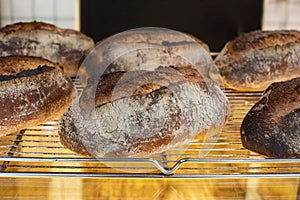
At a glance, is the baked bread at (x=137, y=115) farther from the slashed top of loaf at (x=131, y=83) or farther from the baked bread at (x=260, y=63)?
the baked bread at (x=260, y=63)

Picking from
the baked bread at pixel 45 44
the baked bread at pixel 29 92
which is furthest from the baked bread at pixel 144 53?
the baked bread at pixel 29 92

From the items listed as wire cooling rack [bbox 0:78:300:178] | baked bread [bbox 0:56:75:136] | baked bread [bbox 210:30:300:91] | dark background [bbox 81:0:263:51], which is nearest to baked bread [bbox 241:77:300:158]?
wire cooling rack [bbox 0:78:300:178]

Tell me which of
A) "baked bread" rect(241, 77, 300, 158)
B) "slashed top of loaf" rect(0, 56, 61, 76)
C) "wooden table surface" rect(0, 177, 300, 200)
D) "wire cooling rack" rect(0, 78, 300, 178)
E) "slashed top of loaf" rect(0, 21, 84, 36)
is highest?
"slashed top of loaf" rect(0, 21, 84, 36)

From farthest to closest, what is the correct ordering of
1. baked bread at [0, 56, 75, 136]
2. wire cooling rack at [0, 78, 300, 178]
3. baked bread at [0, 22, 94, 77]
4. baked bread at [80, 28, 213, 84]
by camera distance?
baked bread at [0, 22, 94, 77] < baked bread at [80, 28, 213, 84] < baked bread at [0, 56, 75, 136] < wire cooling rack at [0, 78, 300, 178]

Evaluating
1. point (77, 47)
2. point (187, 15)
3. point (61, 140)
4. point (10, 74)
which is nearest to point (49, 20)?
point (187, 15)

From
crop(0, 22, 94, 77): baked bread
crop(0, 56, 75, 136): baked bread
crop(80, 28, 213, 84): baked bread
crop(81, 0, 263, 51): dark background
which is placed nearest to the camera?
crop(0, 56, 75, 136): baked bread

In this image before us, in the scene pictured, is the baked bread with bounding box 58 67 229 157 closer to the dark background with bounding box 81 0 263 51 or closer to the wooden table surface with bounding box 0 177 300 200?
the wooden table surface with bounding box 0 177 300 200

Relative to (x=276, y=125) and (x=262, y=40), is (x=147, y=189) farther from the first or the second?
(x=262, y=40)

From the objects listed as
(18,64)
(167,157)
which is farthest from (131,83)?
(18,64)
